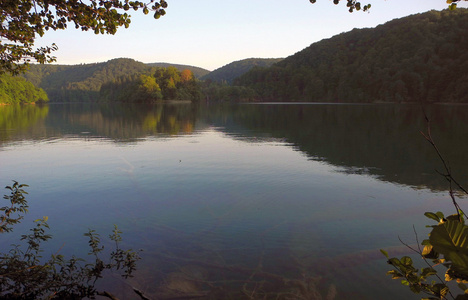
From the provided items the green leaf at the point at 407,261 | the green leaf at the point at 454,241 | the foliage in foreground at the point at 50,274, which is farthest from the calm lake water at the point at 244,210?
the green leaf at the point at 454,241

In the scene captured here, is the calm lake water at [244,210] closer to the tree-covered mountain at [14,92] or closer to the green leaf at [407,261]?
the green leaf at [407,261]

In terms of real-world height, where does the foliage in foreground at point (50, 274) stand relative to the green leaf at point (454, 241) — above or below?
below

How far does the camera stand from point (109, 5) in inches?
289

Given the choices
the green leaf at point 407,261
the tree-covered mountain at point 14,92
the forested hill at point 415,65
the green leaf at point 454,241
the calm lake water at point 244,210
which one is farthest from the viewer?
the tree-covered mountain at point 14,92

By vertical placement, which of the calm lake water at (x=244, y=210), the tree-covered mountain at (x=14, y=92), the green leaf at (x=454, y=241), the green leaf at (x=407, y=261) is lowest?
the calm lake water at (x=244, y=210)

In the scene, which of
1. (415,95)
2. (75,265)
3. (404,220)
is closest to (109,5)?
(75,265)

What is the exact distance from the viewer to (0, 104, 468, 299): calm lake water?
23.2 feet

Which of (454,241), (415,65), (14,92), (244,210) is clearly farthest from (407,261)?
(14,92)

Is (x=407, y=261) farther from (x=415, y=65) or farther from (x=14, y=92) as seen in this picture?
(x=14, y=92)

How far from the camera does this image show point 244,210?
36.4 feet

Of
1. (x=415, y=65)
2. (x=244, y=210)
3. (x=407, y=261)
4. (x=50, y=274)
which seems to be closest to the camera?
(x=407, y=261)

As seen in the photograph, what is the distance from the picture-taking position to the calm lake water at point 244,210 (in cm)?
707

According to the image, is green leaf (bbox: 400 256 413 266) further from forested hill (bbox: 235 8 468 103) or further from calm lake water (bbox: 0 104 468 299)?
forested hill (bbox: 235 8 468 103)

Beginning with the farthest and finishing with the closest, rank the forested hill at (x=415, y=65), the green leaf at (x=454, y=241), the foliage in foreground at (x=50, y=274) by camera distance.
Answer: the forested hill at (x=415, y=65)
the foliage in foreground at (x=50, y=274)
the green leaf at (x=454, y=241)
